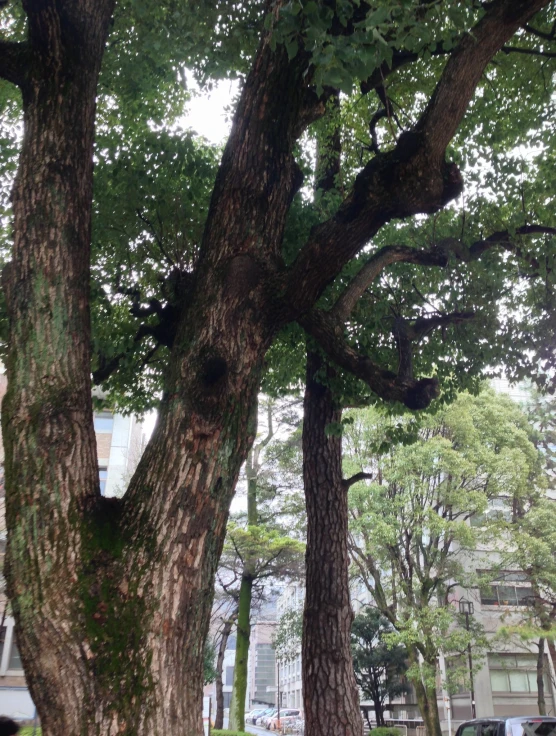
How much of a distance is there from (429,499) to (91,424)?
1727 centimetres

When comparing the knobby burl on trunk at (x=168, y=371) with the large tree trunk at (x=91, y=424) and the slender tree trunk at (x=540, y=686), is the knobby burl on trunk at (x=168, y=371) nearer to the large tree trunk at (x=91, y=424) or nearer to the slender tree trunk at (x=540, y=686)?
the large tree trunk at (x=91, y=424)

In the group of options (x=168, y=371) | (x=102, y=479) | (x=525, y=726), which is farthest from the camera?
(x=102, y=479)

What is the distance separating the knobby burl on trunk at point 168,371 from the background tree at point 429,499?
45.7 ft

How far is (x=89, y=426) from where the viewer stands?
3000mm

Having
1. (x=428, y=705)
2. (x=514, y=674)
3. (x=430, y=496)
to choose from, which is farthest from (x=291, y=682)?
(x=430, y=496)

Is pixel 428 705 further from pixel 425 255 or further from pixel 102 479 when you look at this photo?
pixel 425 255

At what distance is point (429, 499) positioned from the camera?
745 inches

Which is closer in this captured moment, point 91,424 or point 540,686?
point 91,424

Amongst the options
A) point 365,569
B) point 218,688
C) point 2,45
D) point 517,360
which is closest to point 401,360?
point 517,360

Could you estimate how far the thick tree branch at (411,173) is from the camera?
12.9 ft

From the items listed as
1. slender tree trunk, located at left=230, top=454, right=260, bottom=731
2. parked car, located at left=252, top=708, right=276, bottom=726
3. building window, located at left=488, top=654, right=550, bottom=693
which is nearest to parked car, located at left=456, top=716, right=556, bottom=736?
slender tree trunk, located at left=230, top=454, right=260, bottom=731

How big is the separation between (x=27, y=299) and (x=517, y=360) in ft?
21.3

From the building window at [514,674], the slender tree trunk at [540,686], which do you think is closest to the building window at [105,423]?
the building window at [514,674]

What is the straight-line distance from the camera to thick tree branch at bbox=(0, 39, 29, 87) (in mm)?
3799
